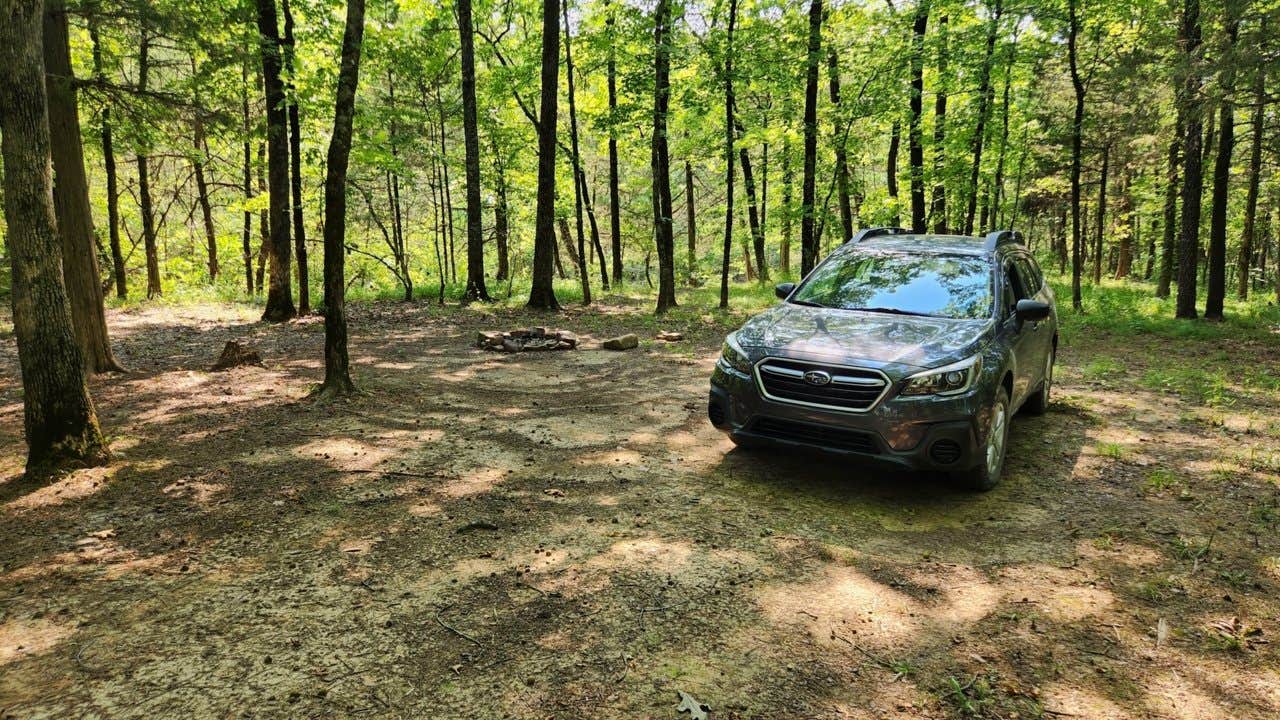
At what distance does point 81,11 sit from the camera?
7.27 metres

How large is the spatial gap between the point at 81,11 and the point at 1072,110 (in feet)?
72.2

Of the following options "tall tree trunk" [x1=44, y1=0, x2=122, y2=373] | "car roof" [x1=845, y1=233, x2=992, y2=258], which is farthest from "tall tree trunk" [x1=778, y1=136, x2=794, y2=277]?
"tall tree trunk" [x1=44, y1=0, x2=122, y2=373]

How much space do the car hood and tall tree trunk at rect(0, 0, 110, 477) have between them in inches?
205

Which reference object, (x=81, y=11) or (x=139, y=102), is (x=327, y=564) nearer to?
(x=139, y=102)

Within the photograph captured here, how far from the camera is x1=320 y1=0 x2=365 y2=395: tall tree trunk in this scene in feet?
23.2

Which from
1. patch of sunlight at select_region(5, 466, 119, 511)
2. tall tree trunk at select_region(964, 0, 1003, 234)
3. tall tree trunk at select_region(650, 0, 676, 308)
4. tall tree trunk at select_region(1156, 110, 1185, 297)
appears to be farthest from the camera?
tall tree trunk at select_region(1156, 110, 1185, 297)

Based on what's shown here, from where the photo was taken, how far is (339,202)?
24.0 ft

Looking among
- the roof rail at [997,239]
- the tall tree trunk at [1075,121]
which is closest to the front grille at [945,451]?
the roof rail at [997,239]

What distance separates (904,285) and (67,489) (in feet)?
22.6

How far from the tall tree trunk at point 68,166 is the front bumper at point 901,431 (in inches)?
307

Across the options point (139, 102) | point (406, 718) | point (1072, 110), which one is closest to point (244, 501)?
point (406, 718)

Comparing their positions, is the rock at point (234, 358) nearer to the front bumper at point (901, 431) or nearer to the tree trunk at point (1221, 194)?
the front bumper at point (901, 431)

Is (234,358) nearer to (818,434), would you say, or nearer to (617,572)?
(617,572)

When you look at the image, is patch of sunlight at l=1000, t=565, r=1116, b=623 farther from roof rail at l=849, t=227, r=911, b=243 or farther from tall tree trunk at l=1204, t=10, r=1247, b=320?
tall tree trunk at l=1204, t=10, r=1247, b=320
